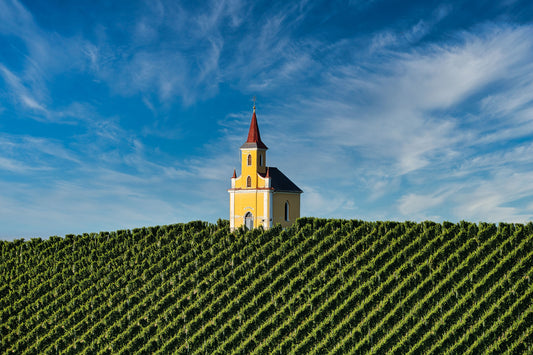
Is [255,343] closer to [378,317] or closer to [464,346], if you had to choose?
[378,317]

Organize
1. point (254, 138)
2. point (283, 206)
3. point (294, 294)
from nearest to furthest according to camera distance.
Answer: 1. point (294, 294)
2. point (254, 138)
3. point (283, 206)

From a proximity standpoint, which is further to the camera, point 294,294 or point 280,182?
point 280,182

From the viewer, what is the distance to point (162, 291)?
1460cm

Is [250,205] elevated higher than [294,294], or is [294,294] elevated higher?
[250,205]

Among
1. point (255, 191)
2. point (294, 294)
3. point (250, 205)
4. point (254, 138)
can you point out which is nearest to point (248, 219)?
point (250, 205)

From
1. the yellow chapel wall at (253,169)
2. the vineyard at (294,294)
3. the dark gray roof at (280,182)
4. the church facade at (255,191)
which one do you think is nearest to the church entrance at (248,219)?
the church facade at (255,191)

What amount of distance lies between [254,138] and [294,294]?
1981cm

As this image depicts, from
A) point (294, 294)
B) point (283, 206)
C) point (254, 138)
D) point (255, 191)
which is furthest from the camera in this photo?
point (283, 206)

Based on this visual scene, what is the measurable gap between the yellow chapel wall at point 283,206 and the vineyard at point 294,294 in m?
16.0

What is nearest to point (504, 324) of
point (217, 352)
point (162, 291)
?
point (217, 352)

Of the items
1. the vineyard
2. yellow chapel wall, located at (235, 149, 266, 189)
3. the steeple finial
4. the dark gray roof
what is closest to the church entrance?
yellow chapel wall, located at (235, 149, 266, 189)

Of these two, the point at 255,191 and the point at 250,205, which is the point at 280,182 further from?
the point at 250,205

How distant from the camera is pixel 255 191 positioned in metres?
31.6

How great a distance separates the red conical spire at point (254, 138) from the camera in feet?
105
